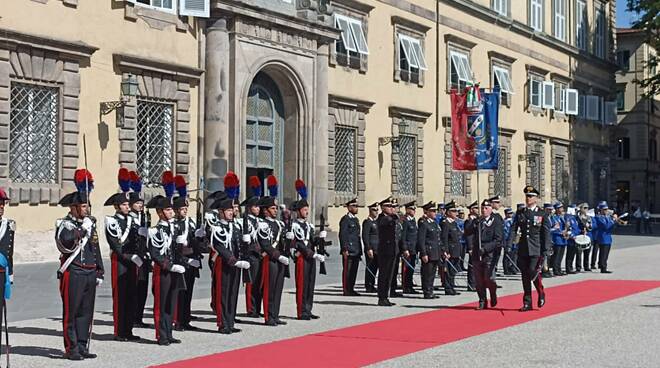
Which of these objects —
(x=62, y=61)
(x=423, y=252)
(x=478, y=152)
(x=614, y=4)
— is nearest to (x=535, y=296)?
(x=423, y=252)

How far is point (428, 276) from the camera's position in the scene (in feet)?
56.7

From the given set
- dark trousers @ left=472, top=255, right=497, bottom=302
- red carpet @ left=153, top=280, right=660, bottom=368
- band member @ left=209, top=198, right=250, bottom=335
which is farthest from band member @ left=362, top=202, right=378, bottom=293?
band member @ left=209, top=198, right=250, bottom=335

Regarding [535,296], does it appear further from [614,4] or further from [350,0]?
[614,4]

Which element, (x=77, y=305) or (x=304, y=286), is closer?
(x=77, y=305)

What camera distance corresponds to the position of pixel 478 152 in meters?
23.7

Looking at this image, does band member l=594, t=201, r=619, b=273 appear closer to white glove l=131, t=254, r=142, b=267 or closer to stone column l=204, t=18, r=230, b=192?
stone column l=204, t=18, r=230, b=192

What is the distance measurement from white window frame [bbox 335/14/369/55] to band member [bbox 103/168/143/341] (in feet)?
58.3

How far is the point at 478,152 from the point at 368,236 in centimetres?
666

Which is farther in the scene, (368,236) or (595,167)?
(595,167)

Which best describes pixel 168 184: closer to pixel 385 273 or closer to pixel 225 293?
pixel 225 293

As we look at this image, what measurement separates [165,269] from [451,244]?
26.8ft

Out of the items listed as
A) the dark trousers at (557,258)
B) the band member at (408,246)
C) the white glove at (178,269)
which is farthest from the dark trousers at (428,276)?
the white glove at (178,269)

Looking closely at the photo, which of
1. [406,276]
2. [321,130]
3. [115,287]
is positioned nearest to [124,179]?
[115,287]

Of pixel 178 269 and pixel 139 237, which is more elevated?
→ pixel 139 237
